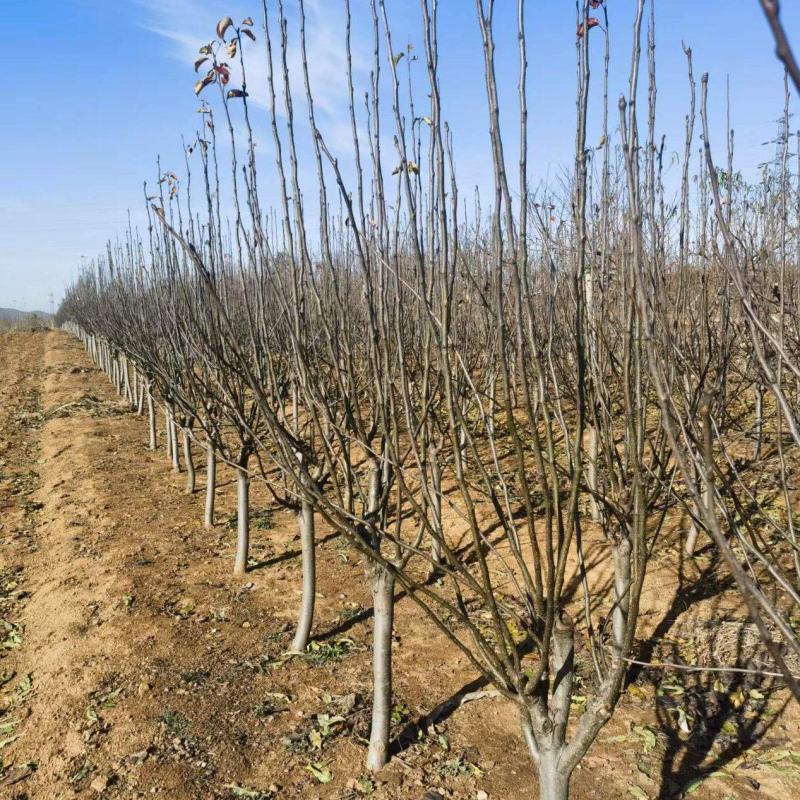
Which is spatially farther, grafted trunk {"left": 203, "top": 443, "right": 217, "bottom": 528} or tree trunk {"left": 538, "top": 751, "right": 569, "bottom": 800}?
grafted trunk {"left": 203, "top": 443, "right": 217, "bottom": 528}

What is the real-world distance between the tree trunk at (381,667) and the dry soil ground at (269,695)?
109 mm

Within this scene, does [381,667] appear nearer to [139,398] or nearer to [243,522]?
[243,522]

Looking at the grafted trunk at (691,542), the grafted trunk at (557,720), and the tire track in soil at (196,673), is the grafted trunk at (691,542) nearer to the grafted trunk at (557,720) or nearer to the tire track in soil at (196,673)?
the tire track in soil at (196,673)

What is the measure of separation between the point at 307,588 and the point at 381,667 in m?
1.38

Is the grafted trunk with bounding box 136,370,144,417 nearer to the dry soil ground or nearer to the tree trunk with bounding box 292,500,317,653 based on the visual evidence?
the dry soil ground

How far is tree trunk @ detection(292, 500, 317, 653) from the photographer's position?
4.38 metres

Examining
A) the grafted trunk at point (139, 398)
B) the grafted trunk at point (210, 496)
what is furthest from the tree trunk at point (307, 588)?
the grafted trunk at point (139, 398)

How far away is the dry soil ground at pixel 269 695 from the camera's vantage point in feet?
10.3

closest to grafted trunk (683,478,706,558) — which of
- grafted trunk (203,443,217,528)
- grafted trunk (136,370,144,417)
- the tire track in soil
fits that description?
the tire track in soil

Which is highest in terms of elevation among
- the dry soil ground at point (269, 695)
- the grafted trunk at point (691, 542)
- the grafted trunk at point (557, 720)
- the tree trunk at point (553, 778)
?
the grafted trunk at point (557, 720)

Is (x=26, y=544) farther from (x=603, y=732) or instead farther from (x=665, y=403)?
(x=665, y=403)

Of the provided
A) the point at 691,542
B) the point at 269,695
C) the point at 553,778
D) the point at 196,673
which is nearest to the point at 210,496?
the point at 196,673

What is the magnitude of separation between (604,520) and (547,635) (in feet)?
5.86

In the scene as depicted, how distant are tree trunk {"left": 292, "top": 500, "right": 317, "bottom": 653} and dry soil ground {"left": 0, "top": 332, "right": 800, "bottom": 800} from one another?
0.13 m
